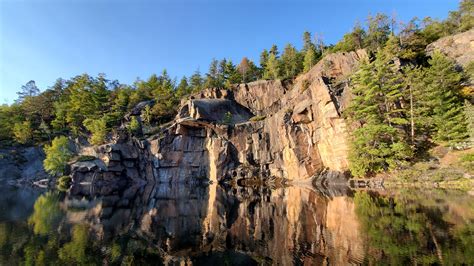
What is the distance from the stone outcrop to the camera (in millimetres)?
38938

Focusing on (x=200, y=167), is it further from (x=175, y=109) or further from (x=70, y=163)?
(x=70, y=163)

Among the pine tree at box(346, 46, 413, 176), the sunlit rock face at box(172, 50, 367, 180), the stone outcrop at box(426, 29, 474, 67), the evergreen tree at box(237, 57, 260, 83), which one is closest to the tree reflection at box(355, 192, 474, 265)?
the pine tree at box(346, 46, 413, 176)

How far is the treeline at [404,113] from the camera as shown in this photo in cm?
3170

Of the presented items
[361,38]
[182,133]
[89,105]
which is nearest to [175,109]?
[182,133]

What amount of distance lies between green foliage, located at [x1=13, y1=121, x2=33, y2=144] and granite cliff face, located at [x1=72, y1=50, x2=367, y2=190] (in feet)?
82.5

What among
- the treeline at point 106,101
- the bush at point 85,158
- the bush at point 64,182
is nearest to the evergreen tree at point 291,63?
the treeline at point 106,101

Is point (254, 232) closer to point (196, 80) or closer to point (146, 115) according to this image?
point (146, 115)

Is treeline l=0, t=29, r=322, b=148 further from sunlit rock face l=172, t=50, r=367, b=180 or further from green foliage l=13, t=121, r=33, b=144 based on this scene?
sunlit rock face l=172, t=50, r=367, b=180

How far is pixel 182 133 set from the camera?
178 ft

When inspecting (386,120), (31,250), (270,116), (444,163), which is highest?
(270,116)

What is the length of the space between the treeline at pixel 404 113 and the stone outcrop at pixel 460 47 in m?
2.94

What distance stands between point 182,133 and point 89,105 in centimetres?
2939

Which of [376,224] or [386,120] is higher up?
[386,120]

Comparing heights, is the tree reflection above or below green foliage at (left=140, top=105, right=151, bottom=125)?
below
